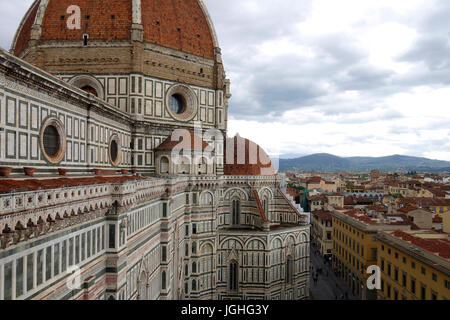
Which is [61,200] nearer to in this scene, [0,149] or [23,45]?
[0,149]

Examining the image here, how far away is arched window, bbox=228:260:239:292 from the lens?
38625 millimetres

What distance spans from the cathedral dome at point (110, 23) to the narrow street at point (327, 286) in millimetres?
30047

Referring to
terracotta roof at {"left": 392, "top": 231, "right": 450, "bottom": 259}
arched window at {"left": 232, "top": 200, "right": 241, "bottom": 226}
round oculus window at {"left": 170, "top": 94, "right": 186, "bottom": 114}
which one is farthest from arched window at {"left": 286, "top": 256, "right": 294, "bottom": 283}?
round oculus window at {"left": 170, "top": 94, "right": 186, "bottom": 114}

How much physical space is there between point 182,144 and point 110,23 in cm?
1277

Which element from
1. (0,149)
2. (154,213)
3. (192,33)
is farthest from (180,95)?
(0,149)

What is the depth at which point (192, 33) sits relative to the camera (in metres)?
37.7

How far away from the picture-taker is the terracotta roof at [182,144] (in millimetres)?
33094

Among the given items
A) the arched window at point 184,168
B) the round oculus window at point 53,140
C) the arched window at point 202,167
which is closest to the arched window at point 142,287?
the round oculus window at point 53,140

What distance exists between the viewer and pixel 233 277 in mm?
38844

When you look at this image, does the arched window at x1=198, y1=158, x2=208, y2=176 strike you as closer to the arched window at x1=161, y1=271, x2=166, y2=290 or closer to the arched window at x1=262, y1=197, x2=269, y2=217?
the arched window at x1=262, y1=197, x2=269, y2=217

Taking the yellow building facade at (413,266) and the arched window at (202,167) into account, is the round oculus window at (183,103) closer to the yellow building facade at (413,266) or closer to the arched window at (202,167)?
the arched window at (202,167)

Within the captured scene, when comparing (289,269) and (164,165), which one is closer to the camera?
(164,165)

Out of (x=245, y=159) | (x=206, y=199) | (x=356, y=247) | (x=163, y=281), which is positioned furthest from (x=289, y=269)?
(x=163, y=281)

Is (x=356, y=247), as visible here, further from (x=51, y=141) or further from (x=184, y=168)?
(x=51, y=141)
